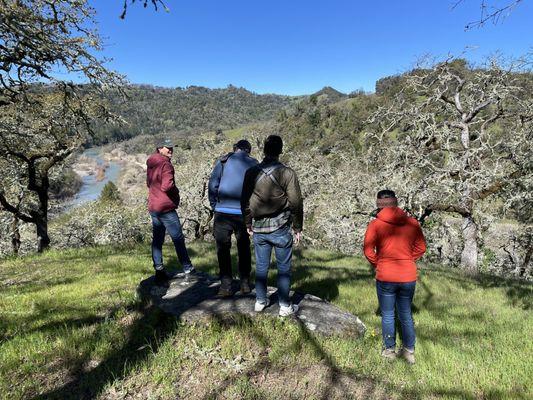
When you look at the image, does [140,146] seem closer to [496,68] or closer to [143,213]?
[143,213]

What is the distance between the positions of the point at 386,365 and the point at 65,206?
26556 mm

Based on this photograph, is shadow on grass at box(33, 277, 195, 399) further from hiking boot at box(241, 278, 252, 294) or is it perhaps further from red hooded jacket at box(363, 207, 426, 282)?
red hooded jacket at box(363, 207, 426, 282)

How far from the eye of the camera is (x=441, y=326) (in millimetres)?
5352

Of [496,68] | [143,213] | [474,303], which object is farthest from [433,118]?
[143,213]

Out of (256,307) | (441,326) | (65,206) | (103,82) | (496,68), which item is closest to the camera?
(256,307)

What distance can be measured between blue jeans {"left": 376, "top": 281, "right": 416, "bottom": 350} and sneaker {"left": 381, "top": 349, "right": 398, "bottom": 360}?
0.05m

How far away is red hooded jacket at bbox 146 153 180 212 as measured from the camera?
5.67 metres

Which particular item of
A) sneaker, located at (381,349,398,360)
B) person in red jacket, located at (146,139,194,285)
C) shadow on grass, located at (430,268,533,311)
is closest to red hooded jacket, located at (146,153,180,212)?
person in red jacket, located at (146,139,194,285)

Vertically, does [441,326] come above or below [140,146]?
below

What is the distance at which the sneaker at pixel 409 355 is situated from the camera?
4270 mm

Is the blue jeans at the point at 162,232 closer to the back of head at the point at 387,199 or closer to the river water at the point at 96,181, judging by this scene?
the back of head at the point at 387,199

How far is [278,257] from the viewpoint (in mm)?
4699

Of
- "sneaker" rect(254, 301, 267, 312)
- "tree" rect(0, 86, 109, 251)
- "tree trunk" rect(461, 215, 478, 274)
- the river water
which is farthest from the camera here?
the river water

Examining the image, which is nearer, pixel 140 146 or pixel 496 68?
pixel 496 68
